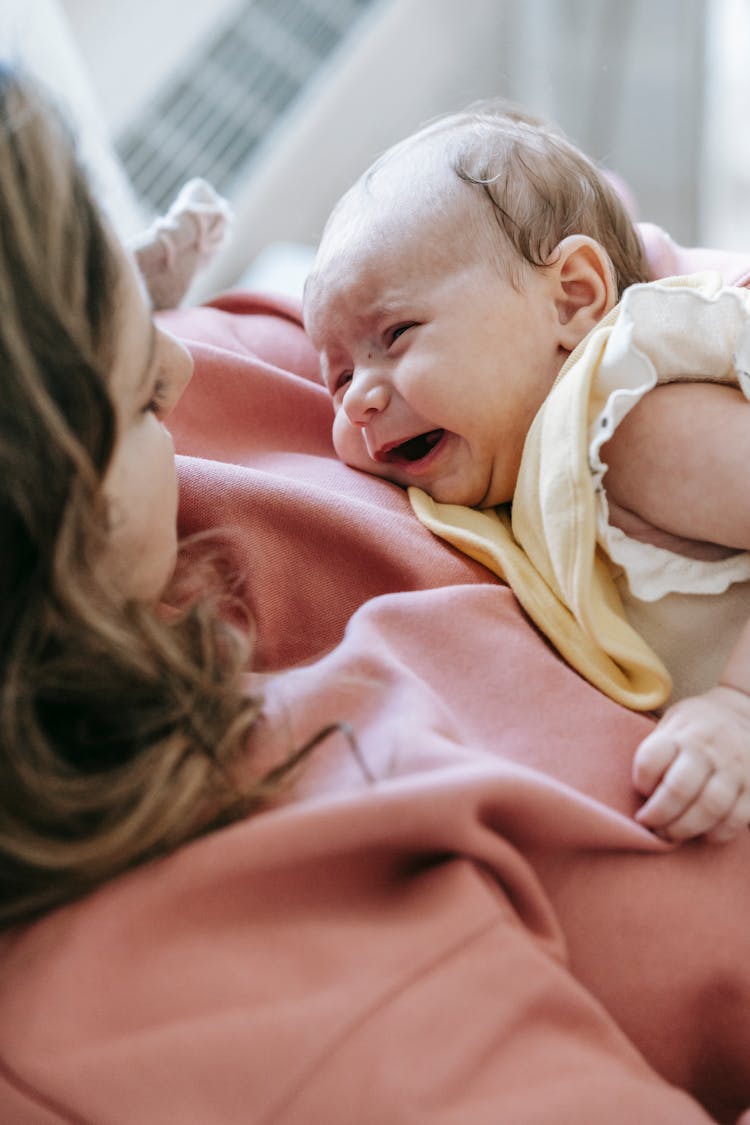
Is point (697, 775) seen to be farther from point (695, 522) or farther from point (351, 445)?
point (351, 445)

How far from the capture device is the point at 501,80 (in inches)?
106

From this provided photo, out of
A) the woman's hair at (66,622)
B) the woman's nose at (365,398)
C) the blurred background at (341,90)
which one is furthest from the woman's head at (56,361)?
the blurred background at (341,90)

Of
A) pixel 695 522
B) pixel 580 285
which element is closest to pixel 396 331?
pixel 580 285

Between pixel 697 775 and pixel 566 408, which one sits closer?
pixel 697 775

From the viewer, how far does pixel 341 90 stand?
2.06 meters

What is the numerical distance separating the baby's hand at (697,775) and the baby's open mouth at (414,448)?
354 millimetres

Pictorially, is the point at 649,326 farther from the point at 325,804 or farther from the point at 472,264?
the point at 325,804

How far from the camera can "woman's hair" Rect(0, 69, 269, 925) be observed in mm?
540

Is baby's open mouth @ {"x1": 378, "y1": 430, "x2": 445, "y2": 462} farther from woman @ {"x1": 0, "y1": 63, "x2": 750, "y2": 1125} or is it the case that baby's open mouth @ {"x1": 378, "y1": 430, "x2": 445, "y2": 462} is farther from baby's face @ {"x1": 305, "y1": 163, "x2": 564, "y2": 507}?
woman @ {"x1": 0, "y1": 63, "x2": 750, "y2": 1125}

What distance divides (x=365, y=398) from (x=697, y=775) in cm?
42

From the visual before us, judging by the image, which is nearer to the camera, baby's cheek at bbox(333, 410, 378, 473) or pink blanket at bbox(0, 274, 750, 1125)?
pink blanket at bbox(0, 274, 750, 1125)

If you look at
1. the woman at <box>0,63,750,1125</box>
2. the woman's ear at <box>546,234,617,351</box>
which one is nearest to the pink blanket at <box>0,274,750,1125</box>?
the woman at <box>0,63,750,1125</box>

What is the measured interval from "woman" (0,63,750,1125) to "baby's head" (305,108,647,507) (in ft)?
0.84

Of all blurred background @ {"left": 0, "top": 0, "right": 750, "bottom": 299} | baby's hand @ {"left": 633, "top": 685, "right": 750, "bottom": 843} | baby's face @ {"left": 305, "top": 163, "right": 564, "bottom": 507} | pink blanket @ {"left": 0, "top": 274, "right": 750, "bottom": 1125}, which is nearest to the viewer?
pink blanket @ {"left": 0, "top": 274, "right": 750, "bottom": 1125}
